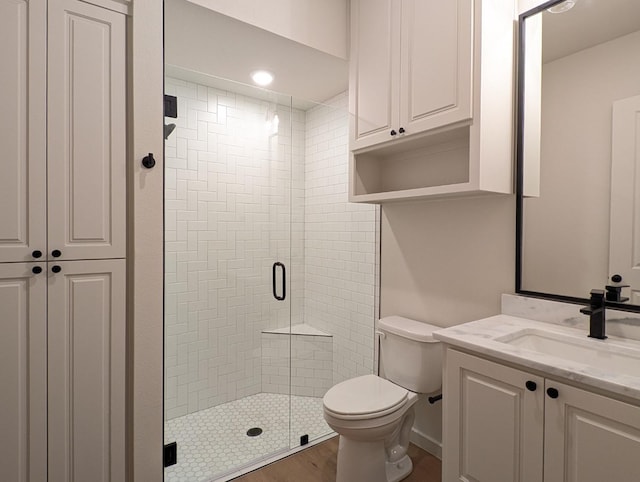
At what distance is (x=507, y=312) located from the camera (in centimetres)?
169

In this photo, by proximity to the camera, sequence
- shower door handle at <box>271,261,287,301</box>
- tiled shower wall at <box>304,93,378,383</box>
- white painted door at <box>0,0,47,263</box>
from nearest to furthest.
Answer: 1. white painted door at <box>0,0,47,263</box>
2. shower door handle at <box>271,261,287,301</box>
3. tiled shower wall at <box>304,93,378,383</box>

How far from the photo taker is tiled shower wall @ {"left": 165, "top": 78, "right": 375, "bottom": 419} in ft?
7.20

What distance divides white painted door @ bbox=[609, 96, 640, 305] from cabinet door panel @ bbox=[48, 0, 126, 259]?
6.54 ft

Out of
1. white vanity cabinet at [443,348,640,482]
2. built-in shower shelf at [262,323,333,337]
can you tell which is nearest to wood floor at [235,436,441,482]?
white vanity cabinet at [443,348,640,482]

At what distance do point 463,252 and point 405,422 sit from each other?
994 millimetres

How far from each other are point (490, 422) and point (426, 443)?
3.50 ft

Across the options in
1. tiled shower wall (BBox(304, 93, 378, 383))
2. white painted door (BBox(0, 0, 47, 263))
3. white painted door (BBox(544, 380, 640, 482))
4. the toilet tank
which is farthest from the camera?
tiled shower wall (BBox(304, 93, 378, 383))

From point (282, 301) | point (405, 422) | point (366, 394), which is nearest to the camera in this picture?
point (366, 394)

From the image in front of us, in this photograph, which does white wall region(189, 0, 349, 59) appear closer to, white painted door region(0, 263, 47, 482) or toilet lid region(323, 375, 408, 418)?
white painted door region(0, 263, 47, 482)

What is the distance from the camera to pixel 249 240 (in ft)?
7.70

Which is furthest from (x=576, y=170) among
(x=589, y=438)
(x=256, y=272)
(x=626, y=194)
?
(x=256, y=272)

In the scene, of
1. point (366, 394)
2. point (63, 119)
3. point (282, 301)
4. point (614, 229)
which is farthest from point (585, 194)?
point (63, 119)

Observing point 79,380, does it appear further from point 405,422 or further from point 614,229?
point 614,229

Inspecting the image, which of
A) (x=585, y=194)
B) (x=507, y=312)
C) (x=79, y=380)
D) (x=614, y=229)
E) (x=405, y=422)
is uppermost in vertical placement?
(x=585, y=194)
